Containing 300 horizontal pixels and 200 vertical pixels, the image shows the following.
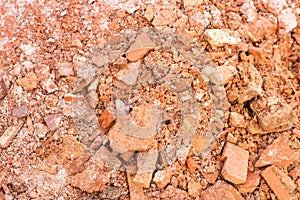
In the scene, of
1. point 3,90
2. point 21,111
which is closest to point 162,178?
point 21,111

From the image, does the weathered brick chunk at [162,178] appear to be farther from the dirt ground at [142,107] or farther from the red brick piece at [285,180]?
the red brick piece at [285,180]

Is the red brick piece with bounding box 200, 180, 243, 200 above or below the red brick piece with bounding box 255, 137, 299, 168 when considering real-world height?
below

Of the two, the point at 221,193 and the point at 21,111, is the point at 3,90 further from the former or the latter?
the point at 221,193

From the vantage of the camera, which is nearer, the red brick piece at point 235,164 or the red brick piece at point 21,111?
the red brick piece at point 235,164

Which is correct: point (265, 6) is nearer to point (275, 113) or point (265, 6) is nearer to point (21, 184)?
point (275, 113)

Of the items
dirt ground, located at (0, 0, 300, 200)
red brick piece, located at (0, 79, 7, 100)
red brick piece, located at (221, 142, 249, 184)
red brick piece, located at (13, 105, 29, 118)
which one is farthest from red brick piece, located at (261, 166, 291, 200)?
red brick piece, located at (0, 79, 7, 100)

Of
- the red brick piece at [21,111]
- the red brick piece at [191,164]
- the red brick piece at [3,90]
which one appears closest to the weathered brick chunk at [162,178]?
the red brick piece at [191,164]

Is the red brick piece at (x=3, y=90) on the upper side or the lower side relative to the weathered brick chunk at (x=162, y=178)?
upper

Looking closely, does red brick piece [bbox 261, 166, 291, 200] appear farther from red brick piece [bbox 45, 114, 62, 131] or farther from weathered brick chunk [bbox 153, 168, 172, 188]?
red brick piece [bbox 45, 114, 62, 131]
